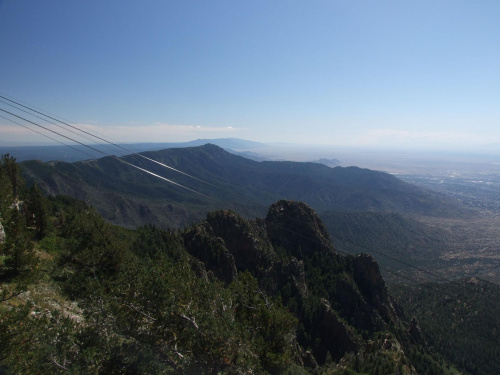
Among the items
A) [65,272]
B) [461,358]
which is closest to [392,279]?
[461,358]

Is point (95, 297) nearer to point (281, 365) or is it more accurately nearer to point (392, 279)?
point (281, 365)

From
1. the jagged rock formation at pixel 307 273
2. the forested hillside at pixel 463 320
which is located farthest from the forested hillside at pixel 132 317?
the forested hillside at pixel 463 320

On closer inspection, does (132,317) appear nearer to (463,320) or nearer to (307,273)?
(307,273)

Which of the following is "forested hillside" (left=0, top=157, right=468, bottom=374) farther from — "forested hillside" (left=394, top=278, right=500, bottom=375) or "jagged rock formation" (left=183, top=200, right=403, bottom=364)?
"forested hillside" (left=394, top=278, right=500, bottom=375)

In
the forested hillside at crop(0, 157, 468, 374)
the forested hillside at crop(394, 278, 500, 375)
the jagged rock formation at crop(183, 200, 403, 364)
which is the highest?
the forested hillside at crop(0, 157, 468, 374)

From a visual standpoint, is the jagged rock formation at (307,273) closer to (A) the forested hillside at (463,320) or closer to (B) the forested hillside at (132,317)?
(B) the forested hillside at (132,317)

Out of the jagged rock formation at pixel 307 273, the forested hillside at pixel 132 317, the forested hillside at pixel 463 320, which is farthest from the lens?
the forested hillside at pixel 463 320

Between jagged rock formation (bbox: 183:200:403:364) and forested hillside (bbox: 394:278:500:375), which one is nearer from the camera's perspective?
jagged rock formation (bbox: 183:200:403:364)

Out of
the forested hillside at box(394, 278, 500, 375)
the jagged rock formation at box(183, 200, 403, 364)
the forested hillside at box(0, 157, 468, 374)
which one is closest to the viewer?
the forested hillside at box(0, 157, 468, 374)

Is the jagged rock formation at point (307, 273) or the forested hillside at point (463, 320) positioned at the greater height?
the jagged rock formation at point (307, 273)

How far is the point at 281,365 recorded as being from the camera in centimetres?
1440

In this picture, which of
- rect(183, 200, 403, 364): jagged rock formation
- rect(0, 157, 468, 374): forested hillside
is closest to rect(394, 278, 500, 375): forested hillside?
rect(183, 200, 403, 364): jagged rock formation

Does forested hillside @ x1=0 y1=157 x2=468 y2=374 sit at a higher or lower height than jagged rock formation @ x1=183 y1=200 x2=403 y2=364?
higher

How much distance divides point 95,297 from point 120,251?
6.84 metres
